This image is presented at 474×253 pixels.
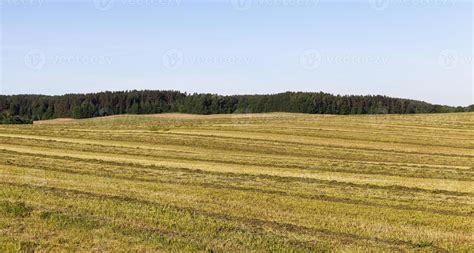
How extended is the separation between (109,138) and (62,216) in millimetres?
33996

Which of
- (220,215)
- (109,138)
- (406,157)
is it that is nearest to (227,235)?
(220,215)

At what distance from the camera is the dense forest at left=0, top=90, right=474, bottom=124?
132 meters

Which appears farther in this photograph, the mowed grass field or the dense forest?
the dense forest

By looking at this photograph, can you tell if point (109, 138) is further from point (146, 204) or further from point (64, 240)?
point (64, 240)

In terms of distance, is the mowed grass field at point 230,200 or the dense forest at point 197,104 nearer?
the mowed grass field at point 230,200

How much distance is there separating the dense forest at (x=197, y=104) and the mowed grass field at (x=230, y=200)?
91.3m

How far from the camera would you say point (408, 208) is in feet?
57.0

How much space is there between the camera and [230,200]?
1752 centimetres

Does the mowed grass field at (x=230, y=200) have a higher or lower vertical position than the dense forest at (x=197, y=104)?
lower

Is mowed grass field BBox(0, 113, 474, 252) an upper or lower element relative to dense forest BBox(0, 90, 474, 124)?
lower

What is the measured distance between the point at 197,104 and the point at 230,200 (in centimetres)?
11447

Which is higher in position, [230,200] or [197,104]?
[197,104]

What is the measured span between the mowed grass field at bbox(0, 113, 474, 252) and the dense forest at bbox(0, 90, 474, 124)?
300 feet

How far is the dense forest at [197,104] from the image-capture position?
13150 cm
